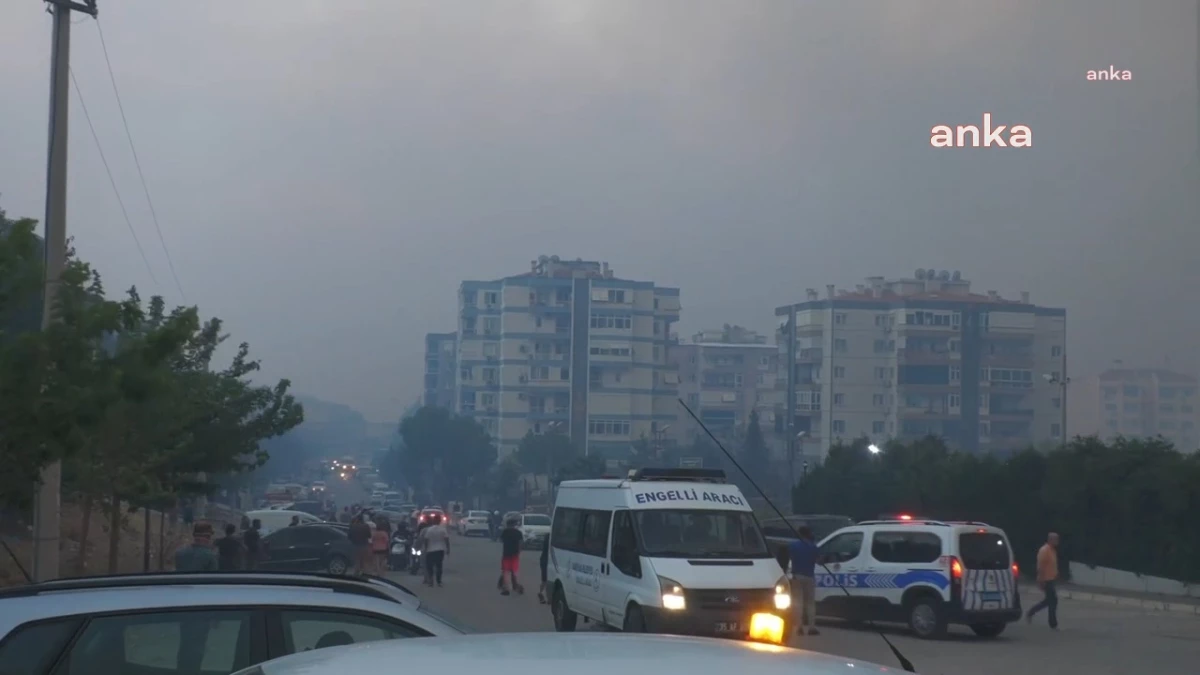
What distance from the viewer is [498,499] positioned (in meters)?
74.9

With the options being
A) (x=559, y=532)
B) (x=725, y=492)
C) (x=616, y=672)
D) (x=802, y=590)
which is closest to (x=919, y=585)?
(x=802, y=590)

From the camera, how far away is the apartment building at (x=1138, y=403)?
54219 millimetres

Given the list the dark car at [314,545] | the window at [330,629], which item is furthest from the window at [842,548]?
the window at [330,629]

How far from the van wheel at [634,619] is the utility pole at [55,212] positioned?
23.5 feet

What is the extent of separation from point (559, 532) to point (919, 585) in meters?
5.83

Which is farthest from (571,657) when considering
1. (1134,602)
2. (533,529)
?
(533,529)

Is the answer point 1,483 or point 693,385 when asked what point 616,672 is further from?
point 693,385

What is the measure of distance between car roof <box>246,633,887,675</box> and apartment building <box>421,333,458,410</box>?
114905mm

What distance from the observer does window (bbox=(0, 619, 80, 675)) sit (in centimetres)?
473

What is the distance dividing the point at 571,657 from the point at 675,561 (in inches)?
544

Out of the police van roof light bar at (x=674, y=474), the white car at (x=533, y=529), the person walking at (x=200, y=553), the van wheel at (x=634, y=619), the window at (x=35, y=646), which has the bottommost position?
the white car at (x=533, y=529)

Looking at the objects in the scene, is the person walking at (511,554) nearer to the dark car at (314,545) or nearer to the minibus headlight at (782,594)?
the dark car at (314,545)

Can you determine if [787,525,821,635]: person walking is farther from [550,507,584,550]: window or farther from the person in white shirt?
the person in white shirt

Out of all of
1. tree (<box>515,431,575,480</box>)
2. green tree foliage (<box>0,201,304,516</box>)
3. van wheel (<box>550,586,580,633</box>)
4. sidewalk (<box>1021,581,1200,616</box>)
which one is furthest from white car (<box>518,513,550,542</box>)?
green tree foliage (<box>0,201,304,516</box>)
